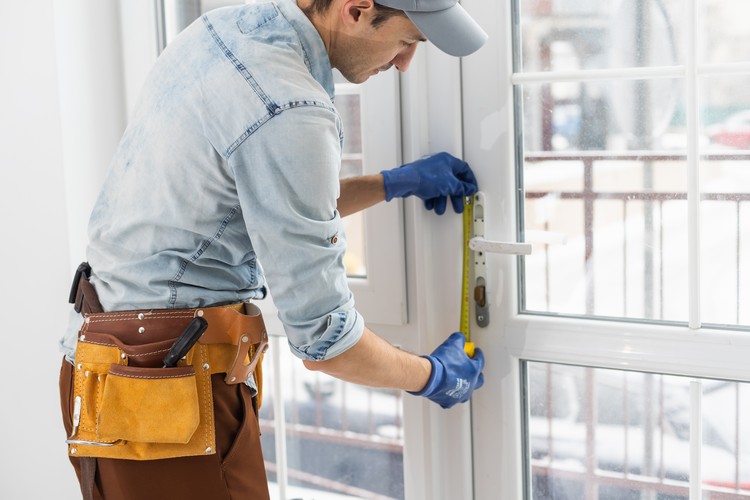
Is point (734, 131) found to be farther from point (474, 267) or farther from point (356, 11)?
point (356, 11)

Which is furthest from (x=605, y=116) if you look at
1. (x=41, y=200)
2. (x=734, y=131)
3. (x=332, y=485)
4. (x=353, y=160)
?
(x=41, y=200)

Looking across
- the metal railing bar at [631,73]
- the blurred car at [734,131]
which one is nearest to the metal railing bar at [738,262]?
the blurred car at [734,131]

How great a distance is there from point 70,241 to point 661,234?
129 cm

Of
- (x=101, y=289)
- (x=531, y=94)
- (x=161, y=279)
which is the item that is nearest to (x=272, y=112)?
(x=161, y=279)

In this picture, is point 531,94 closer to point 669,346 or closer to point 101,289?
point 669,346

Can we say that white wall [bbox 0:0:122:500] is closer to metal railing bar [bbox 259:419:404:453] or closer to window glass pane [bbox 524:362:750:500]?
metal railing bar [bbox 259:419:404:453]

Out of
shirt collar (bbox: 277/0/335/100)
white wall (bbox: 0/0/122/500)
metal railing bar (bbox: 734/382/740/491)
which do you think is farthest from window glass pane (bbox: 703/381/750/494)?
white wall (bbox: 0/0/122/500)

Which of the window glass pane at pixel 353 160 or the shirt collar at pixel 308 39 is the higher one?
the shirt collar at pixel 308 39

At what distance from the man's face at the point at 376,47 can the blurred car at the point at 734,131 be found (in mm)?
550

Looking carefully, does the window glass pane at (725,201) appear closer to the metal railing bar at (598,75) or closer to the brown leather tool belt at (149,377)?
the metal railing bar at (598,75)

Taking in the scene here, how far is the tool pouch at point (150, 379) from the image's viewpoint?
135cm

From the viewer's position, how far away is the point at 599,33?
5.15 feet

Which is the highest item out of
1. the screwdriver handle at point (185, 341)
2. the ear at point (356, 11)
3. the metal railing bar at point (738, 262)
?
the ear at point (356, 11)

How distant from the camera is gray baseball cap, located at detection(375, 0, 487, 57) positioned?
1.27m
